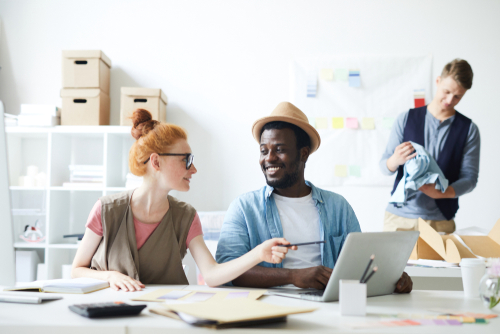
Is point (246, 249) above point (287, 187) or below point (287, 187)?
below

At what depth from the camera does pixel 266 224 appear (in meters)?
1.71

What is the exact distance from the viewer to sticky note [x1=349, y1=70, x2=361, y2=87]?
10.9ft

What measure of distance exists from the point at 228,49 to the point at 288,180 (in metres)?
1.94

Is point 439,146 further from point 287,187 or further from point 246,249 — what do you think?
point 246,249

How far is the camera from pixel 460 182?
2.45 metres

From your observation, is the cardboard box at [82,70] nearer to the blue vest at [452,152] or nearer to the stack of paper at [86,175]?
the stack of paper at [86,175]

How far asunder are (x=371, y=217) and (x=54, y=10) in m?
3.06

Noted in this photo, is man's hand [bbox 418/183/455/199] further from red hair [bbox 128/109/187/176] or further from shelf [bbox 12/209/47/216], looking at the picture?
shelf [bbox 12/209/47/216]

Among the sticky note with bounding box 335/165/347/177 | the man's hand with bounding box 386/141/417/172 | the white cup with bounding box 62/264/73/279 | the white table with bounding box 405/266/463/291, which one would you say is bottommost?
the white cup with bounding box 62/264/73/279

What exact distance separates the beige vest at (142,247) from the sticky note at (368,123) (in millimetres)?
2010

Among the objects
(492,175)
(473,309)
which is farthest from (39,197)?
(492,175)

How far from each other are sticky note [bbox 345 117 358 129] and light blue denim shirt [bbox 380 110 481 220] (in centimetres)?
68

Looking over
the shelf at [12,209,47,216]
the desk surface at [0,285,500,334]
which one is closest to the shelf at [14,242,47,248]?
the shelf at [12,209,47,216]

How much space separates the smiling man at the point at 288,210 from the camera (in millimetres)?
1667
